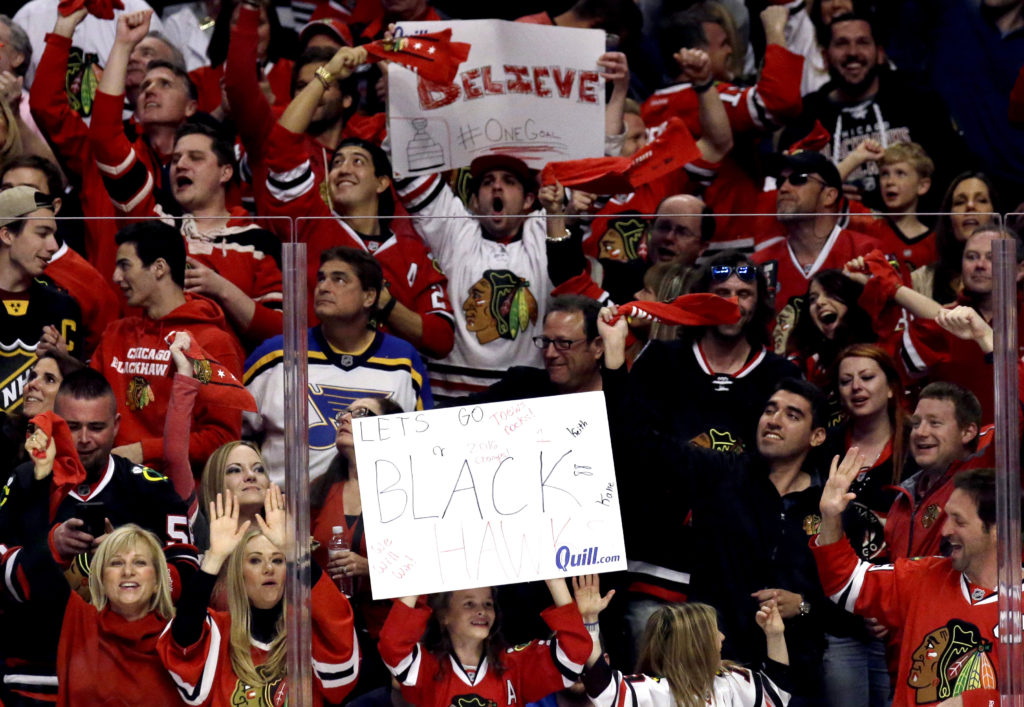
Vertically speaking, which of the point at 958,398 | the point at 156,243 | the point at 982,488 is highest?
the point at 156,243

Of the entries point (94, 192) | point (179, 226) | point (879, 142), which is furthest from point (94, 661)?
point (879, 142)

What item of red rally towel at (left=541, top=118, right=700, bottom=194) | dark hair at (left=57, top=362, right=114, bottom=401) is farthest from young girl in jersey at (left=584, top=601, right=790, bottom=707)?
red rally towel at (left=541, top=118, right=700, bottom=194)

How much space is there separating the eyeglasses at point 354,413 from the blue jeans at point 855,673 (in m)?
1.16

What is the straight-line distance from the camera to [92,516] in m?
3.59

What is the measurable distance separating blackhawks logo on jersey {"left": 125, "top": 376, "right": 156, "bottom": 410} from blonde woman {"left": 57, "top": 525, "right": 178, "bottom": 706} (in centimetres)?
28

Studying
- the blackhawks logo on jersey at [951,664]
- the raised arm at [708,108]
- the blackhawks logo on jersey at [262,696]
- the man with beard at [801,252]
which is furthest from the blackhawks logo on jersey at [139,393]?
the raised arm at [708,108]

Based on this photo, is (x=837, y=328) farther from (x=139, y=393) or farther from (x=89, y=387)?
(x=89, y=387)

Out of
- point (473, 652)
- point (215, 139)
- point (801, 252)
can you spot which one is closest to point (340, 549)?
point (473, 652)

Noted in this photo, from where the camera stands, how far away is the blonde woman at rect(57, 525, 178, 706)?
3.57 meters

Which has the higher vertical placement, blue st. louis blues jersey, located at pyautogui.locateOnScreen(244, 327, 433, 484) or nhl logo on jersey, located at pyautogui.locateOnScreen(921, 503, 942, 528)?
blue st. louis blues jersey, located at pyautogui.locateOnScreen(244, 327, 433, 484)

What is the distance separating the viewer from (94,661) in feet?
11.8

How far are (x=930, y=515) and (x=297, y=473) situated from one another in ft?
4.76

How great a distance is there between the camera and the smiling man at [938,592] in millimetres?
3596

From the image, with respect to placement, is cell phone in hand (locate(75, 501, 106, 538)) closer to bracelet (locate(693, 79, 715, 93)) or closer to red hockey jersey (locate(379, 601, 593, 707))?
red hockey jersey (locate(379, 601, 593, 707))
